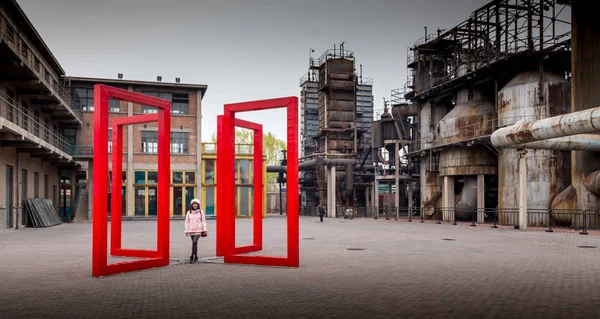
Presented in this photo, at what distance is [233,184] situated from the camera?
12484 millimetres

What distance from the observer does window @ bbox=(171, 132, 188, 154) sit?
42000 millimetres

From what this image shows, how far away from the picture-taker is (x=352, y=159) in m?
45.2

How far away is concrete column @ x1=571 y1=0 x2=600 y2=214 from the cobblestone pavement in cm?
1298

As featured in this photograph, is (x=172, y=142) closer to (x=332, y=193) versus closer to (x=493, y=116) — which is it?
(x=332, y=193)

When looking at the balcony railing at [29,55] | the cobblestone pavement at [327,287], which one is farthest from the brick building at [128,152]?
the cobblestone pavement at [327,287]

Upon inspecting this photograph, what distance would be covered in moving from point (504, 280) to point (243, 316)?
542cm

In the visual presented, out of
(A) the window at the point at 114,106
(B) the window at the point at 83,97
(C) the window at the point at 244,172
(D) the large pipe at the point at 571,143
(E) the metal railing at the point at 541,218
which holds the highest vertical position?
(B) the window at the point at 83,97

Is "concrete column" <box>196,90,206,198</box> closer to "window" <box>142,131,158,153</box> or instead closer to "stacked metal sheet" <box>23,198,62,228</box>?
"window" <box>142,131,158,153</box>

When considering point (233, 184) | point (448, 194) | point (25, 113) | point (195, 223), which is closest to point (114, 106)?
point (25, 113)

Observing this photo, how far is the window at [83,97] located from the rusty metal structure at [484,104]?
24.1 m

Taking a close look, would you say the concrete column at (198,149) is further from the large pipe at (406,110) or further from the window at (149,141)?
the large pipe at (406,110)

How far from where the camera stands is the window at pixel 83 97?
4122 centimetres

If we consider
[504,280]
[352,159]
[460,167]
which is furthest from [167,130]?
[352,159]

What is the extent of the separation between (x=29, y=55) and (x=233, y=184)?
2382cm
